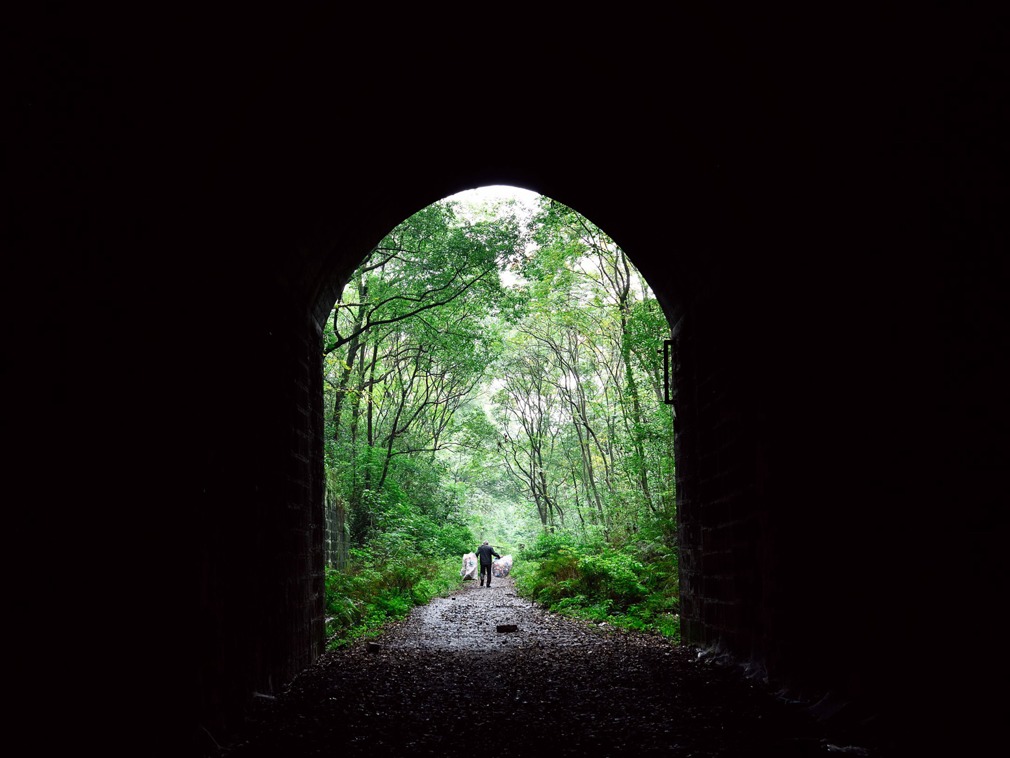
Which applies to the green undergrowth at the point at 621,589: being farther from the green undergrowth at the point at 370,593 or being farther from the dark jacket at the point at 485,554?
the dark jacket at the point at 485,554

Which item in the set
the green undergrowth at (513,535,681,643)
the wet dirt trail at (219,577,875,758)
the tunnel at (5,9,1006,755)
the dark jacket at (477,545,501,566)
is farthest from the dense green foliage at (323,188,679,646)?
the tunnel at (5,9,1006,755)

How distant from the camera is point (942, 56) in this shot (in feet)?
11.8

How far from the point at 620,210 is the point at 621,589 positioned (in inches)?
287

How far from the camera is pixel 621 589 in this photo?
1342 centimetres

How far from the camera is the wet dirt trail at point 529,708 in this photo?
463 centimetres

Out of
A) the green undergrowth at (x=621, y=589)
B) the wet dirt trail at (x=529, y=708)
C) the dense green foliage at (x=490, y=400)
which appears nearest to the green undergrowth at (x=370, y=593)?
the dense green foliage at (x=490, y=400)

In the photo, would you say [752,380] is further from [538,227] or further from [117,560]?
[538,227]

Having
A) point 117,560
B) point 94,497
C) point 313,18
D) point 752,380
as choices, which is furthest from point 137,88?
point 752,380

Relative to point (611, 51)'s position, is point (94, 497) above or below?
below

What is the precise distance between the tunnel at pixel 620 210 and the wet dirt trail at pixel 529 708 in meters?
0.32

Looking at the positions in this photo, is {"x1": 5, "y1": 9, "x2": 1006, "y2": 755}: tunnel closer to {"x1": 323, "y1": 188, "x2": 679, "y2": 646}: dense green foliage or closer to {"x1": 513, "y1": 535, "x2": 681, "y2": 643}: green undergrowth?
{"x1": 513, "y1": 535, "x2": 681, "y2": 643}: green undergrowth

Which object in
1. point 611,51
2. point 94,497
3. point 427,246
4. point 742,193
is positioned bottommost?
point 94,497

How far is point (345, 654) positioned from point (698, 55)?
24.0 feet

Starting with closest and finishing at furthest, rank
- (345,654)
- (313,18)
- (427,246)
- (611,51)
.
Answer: (313,18)
(611,51)
(345,654)
(427,246)
